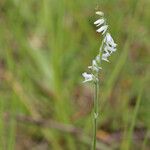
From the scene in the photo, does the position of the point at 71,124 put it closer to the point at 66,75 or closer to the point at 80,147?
the point at 80,147

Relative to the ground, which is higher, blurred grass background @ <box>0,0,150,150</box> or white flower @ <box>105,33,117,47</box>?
blurred grass background @ <box>0,0,150,150</box>

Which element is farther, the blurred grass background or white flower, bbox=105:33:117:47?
the blurred grass background

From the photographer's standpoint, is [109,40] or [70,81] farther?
[70,81]

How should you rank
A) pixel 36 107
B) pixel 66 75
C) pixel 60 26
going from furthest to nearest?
→ pixel 66 75
pixel 36 107
pixel 60 26

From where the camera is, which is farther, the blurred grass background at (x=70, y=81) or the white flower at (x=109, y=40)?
the blurred grass background at (x=70, y=81)

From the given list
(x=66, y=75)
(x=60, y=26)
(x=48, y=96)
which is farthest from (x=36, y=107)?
(x=60, y=26)

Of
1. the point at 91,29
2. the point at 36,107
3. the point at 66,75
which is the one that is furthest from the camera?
the point at 91,29

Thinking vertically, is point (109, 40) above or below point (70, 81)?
below

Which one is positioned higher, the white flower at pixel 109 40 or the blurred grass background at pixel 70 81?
the blurred grass background at pixel 70 81
